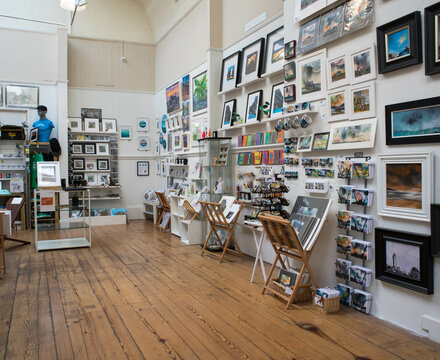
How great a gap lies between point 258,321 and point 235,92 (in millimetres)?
4163

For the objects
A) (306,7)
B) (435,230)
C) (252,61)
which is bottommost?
(435,230)

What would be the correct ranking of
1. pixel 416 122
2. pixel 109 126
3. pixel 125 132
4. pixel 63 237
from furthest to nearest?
pixel 125 132
pixel 109 126
pixel 63 237
pixel 416 122

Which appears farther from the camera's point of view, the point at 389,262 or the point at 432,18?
the point at 389,262

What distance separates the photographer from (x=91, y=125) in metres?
10.1

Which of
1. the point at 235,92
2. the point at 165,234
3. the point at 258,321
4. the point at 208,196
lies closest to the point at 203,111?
the point at 235,92

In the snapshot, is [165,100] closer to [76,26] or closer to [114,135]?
[114,135]

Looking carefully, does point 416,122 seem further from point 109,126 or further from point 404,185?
point 109,126

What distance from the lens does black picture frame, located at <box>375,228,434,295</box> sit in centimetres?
305

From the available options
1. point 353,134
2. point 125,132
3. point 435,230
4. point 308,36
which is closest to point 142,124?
point 125,132

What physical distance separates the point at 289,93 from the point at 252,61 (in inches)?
60.5

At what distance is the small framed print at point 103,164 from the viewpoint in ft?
33.4

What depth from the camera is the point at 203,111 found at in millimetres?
7340

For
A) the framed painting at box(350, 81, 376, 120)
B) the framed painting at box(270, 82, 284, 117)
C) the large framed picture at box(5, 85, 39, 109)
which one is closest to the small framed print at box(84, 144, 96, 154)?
the large framed picture at box(5, 85, 39, 109)

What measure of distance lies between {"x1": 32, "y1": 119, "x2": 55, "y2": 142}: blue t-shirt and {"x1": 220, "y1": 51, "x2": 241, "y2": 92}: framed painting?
484 centimetres
